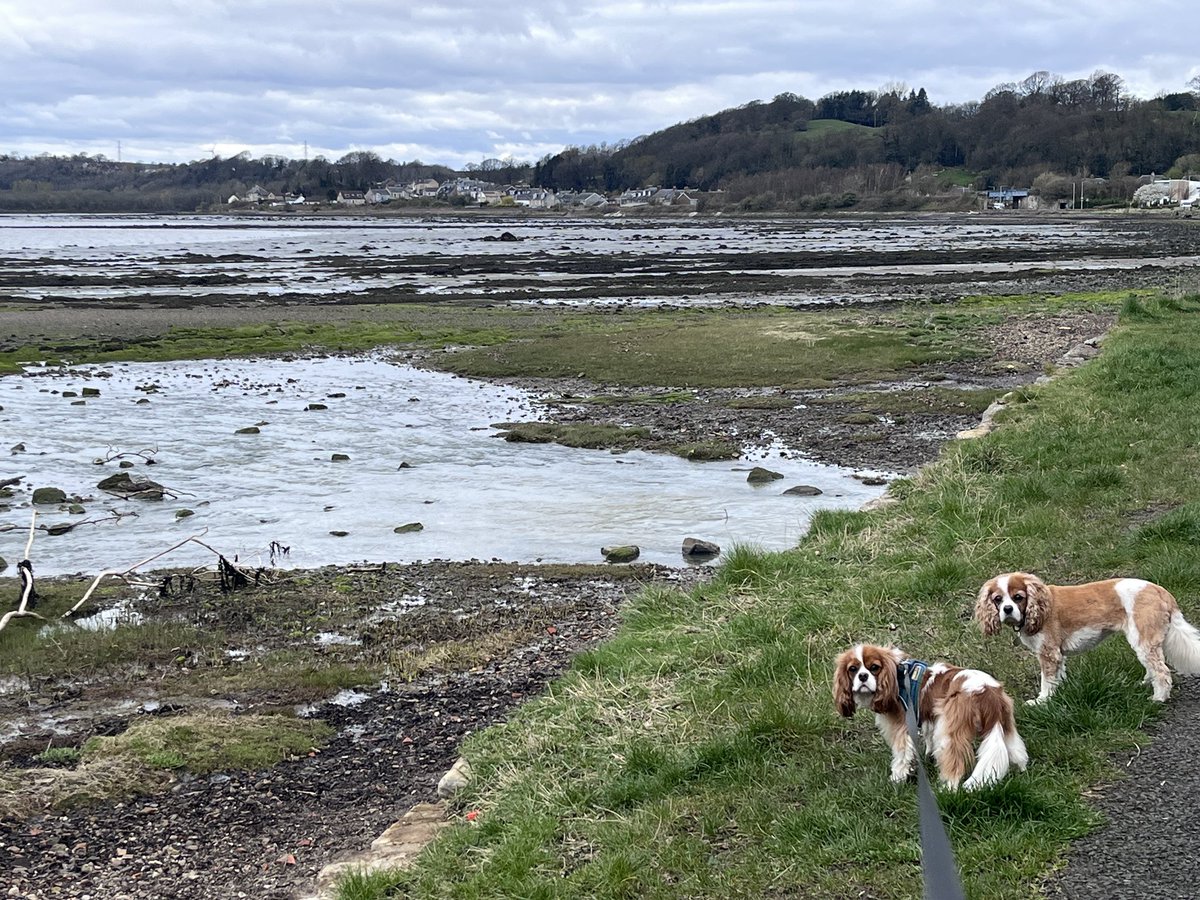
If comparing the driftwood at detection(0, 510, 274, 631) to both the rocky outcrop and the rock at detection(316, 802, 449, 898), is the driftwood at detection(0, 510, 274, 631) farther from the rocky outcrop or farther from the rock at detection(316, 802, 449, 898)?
the rocky outcrop

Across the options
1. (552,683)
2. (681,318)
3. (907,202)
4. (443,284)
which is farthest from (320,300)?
(907,202)

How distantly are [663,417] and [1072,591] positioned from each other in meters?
18.7

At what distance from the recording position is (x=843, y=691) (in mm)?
5980

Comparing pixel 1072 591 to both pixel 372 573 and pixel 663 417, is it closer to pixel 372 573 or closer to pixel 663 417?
pixel 372 573

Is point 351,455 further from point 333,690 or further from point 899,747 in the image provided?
point 899,747

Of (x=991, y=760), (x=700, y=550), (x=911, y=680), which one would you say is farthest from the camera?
(x=700, y=550)

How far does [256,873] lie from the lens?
7.31m

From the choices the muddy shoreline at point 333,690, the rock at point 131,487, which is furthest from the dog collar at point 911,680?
the rock at point 131,487

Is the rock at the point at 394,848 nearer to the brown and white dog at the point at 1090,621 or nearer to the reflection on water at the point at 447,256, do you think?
the brown and white dog at the point at 1090,621

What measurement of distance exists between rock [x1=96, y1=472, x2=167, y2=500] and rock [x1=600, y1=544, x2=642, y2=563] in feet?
27.6

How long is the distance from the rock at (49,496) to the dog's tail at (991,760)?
17.0 meters

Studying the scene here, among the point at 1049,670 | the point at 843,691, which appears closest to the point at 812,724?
the point at 843,691

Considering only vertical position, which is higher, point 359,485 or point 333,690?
point 333,690

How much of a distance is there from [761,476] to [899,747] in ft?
43.5
